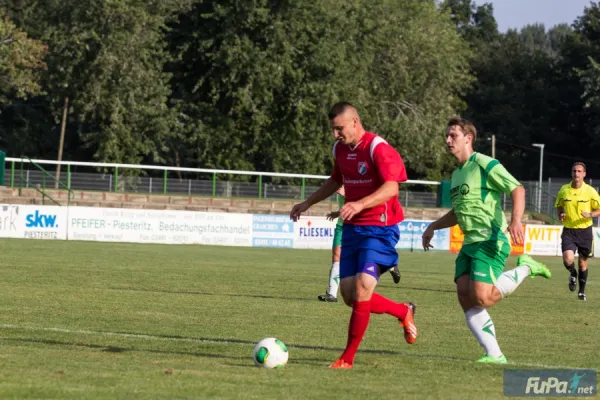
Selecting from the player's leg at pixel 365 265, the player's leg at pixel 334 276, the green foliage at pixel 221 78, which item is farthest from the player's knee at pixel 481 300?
the green foliage at pixel 221 78

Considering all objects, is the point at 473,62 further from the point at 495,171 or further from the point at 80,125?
the point at 495,171

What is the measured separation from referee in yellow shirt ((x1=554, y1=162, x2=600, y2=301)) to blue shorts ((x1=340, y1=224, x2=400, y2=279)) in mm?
9828

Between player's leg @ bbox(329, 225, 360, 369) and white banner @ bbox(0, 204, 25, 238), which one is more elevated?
player's leg @ bbox(329, 225, 360, 369)

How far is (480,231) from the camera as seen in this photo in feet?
30.5

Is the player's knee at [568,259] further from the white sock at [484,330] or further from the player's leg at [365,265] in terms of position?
the player's leg at [365,265]

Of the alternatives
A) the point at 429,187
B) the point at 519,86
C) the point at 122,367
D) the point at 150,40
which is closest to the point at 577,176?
the point at 122,367

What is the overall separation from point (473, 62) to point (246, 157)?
3759 centimetres

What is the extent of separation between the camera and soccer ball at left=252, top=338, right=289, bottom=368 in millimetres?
8453

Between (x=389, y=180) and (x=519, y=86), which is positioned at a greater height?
(x=519, y=86)

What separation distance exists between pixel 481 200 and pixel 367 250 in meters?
1.12

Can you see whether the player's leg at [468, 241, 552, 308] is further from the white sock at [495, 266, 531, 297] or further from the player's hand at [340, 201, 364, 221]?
the player's hand at [340, 201, 364, 221]

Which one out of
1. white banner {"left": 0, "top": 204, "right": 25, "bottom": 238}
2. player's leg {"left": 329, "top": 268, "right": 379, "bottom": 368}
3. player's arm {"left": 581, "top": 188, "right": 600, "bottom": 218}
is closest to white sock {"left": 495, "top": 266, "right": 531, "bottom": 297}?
player's leg {"left": 329, "top": 268, "right": 379, "bottom": 368}

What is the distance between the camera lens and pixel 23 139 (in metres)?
57.5

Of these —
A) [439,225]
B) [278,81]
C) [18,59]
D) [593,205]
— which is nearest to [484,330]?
[439,225]
